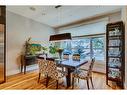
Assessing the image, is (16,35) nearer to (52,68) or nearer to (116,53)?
(52,68)

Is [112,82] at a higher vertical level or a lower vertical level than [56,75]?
lower

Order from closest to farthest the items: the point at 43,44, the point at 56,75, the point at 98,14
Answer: the point at 56,75
the point at 98,14
the point at 43,44

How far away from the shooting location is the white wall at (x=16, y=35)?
175 inches

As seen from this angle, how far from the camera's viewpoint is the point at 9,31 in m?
4.45

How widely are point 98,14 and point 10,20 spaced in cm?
350

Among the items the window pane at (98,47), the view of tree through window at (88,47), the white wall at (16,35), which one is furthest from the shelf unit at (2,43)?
the window pane at (98,47)

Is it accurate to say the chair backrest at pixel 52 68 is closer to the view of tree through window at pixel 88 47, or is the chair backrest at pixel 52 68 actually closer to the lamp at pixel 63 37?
the lamp at pixel 63 37

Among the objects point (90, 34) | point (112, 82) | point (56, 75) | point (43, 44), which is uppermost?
point (90, 34)

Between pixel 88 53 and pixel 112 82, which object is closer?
pixel 112 82

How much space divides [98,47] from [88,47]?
509 mm

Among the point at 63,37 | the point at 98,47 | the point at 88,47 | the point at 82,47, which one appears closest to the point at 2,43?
the point at 63,37

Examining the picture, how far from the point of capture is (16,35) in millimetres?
4719
